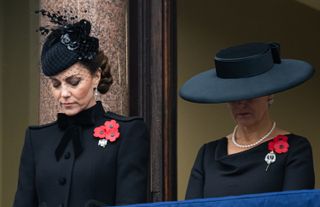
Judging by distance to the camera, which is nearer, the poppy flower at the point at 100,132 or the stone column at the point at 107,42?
the poppy flower at the point at 100,132

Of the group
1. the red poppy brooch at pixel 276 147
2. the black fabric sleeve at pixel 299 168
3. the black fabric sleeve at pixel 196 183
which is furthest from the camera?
the black fabric sleeve at pixel 196 183

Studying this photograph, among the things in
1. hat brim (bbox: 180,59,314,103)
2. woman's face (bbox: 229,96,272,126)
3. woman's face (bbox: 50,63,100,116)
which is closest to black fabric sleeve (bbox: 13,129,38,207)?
woman's face (bbox: 50,63,100,116)

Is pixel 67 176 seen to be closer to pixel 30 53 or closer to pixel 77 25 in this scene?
pixel 77 25

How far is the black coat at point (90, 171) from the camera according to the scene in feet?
13.3

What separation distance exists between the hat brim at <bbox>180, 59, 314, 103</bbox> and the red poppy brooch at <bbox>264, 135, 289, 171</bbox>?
21 centimetres

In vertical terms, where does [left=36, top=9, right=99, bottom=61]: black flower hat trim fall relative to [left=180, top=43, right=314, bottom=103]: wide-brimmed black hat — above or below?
above

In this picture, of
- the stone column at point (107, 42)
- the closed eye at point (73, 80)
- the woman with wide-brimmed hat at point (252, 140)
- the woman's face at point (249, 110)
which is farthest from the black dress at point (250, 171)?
the stone column at point (107, 42)

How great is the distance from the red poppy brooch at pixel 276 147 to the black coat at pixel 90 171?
52 centimetres

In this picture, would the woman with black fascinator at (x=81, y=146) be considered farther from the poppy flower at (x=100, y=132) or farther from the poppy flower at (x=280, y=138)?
the poppy flower at (x=280, y=138)

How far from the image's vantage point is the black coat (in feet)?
13.3

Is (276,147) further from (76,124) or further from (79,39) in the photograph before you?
(79,39)

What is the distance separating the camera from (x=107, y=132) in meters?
4.19

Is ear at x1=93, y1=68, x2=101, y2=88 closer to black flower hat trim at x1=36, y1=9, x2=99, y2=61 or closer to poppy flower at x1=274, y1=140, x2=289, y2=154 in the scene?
black flower hat trim at x1=36, y1=9, x2=99, y2=61

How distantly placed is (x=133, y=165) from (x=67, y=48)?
584 mm
